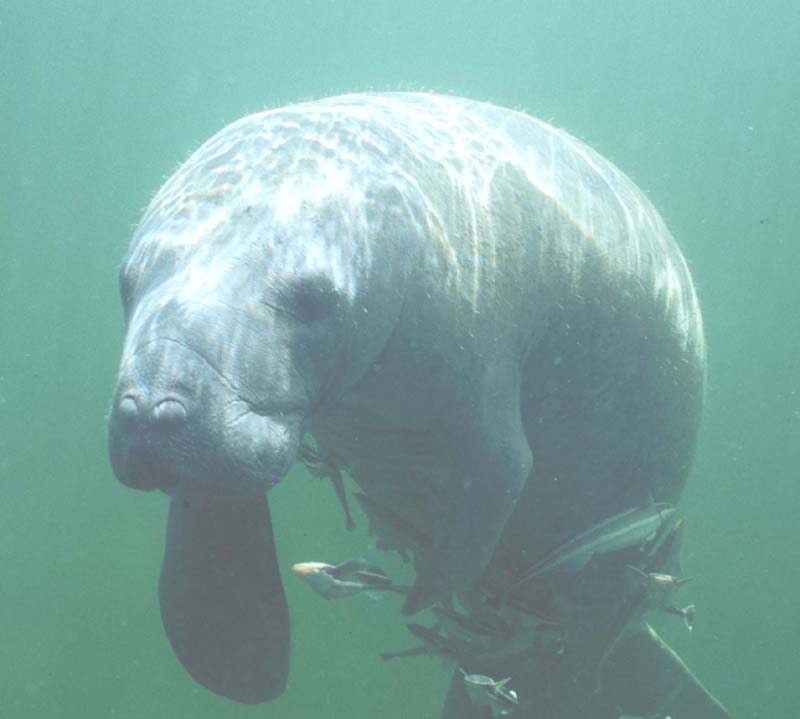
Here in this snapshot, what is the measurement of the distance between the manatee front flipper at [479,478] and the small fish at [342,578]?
29 cm

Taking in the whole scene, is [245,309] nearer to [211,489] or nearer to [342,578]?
[211,489]

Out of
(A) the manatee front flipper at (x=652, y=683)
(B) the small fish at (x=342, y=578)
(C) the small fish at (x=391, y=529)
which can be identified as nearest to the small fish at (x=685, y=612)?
(A) the manatee front flipper at (x=652, y=683)

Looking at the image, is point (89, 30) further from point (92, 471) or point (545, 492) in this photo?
point (545, 492)

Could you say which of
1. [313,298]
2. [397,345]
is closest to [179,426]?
[313,298]

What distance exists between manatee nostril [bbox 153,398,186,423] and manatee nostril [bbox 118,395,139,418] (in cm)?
6

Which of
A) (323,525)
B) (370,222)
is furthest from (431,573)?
(323,525)

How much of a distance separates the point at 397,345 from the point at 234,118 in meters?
27.5

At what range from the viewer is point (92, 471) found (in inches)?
869

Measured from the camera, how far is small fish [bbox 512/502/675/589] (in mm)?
3725

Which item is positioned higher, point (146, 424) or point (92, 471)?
point (146, 424)

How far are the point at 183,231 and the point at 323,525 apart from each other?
1595 centimetres

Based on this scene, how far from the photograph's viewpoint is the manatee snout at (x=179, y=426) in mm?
2023

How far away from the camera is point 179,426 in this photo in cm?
203

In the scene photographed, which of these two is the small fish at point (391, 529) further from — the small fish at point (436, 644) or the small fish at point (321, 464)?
the small fish at point (436, 644)
